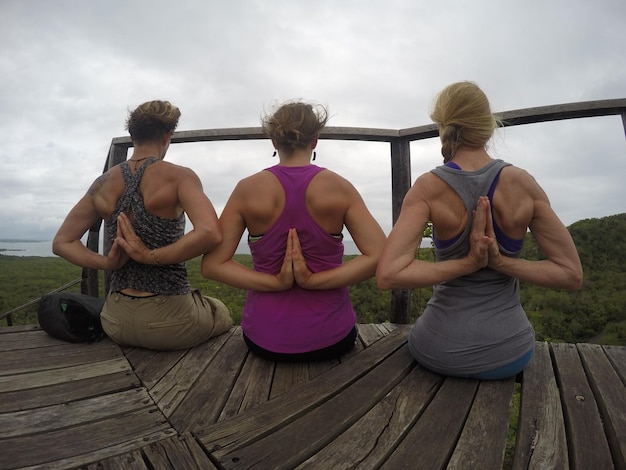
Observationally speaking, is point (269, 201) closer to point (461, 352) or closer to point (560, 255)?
point (461, 352)

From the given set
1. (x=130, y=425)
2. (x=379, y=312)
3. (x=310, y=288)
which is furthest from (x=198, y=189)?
(x=379, y=312)

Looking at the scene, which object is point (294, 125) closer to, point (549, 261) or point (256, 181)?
point (256, 181)

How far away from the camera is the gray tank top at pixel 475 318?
1.67 metres

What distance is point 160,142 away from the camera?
2.32 metres

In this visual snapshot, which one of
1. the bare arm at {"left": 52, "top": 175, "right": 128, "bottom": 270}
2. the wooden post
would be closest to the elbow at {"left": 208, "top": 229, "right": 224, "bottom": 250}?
the bare arm at {"left": 52, "top": 175, "right": 128, "bottom": 270}

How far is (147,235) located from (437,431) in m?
1.84

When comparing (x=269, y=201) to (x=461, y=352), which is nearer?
(x=461, y=352)

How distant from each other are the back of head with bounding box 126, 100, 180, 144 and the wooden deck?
4.54ft

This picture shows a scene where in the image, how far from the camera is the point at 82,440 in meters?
1.35

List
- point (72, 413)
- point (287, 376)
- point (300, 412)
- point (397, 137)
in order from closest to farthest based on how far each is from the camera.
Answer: point (300, 412)
point (72, 413)
point (287, 376)
point (397, 137)

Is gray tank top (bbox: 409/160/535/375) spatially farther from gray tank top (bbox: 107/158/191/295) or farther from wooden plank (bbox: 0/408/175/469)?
gray tank top (bbox: 107/158/191/295)

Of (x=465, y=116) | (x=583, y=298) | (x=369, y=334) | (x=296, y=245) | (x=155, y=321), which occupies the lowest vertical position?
(x=583, y=298)

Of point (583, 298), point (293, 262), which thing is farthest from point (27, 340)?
point (583, 298)

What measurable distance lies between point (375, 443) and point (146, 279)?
65.8 inches
